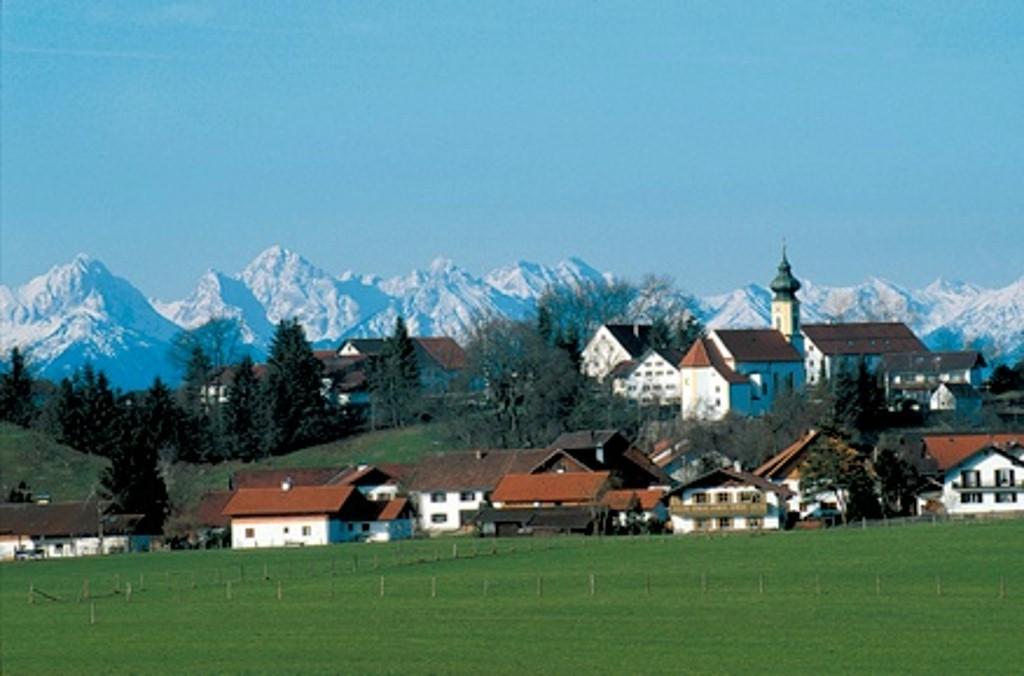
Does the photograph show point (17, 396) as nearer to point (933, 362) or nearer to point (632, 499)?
point (632, 499)

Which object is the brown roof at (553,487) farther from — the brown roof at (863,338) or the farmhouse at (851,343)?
the brown roof at (863,338)

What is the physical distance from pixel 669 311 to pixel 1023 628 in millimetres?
112500

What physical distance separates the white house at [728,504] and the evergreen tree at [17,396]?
5151 centimetres

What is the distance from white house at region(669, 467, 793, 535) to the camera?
88125 millimetres

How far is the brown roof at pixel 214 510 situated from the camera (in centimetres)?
9756

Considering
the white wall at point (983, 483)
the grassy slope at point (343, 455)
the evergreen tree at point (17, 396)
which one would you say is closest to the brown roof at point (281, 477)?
the grassy slope at point (343, 455)

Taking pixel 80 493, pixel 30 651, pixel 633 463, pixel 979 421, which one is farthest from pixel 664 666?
pixel 979 421

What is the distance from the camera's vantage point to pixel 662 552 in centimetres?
6731

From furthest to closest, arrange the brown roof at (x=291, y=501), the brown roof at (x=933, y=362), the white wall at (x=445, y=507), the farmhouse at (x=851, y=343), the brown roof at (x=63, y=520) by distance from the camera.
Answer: the farmhouse at (x=851, y=343) → the brown roof at (x=933, y=362) → the white wall at (x=445, y=507) → the brown roof at (x=63, y=520) → the brown roof at (x=291, y=501)

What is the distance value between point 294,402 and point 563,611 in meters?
78.5

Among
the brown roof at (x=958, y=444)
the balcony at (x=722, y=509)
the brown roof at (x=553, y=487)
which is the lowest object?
the balcony at (x=722, y=509)

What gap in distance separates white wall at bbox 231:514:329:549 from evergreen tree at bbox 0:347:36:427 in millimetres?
34941

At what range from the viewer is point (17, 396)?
12888 centimetres

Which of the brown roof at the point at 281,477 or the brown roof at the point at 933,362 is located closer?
Result: the brown roof at the point at 281,477
